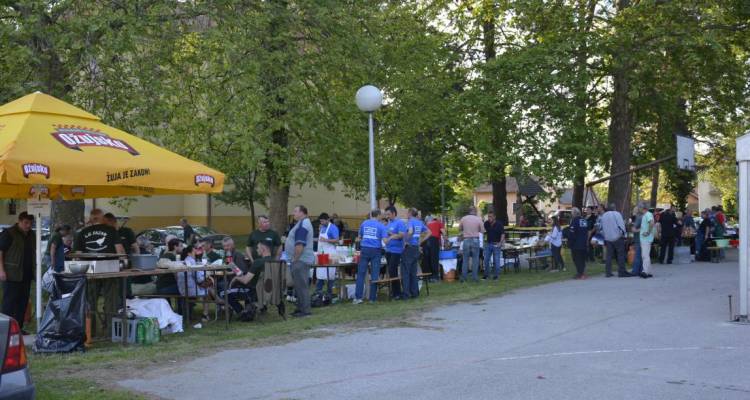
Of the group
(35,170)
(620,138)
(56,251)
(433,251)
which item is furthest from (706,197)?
(35,170)

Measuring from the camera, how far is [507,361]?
8656mm

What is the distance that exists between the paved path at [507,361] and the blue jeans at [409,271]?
212 cm

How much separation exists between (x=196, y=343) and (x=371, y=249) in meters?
4.84

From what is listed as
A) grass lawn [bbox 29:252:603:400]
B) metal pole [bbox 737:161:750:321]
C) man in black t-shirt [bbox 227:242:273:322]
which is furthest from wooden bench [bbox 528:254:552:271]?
man in black t-shirt [bbox 227:242:273:322]

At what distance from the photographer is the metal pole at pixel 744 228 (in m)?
10.8

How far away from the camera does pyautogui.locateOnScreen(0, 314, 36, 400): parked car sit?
5008 millimetres

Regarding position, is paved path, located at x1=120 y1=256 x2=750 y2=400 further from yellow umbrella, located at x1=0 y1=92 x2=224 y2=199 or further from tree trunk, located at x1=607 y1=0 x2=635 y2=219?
tree trunk, located at x1=607 y1=0 x2=635 y2=219

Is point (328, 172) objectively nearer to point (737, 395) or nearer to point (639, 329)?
point (639, 329)

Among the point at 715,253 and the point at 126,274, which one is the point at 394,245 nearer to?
the point at 126,274

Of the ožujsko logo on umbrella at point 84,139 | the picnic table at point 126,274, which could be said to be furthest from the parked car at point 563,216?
the ožujsko logo on umbrella at point 84,139

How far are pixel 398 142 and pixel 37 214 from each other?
57.5 feet

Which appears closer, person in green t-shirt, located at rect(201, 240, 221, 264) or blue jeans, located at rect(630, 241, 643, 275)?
person in green t-shirt, located at rect(201, 240, 221, 264)

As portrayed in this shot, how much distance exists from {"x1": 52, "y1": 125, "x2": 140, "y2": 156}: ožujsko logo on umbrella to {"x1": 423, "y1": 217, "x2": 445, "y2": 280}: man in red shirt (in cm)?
1003

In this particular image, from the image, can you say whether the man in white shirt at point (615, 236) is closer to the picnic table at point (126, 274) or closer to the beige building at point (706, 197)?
the picnic table at point (126, 274)
